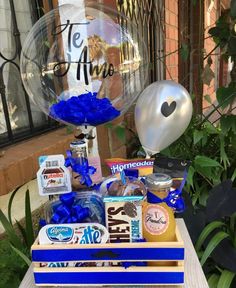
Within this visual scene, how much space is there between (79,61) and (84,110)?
0.47ft

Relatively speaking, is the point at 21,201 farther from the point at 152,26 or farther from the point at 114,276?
the point at 152,26

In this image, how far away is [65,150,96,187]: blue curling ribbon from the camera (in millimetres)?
692

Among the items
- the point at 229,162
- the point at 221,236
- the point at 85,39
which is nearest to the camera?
the point at 85,39

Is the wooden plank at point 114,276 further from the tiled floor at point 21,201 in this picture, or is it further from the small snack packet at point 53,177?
the tiled floor at point 21,201

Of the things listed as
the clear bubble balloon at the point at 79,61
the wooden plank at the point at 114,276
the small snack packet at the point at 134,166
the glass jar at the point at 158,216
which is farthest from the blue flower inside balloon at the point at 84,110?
the wooden plank at the point at 114,276

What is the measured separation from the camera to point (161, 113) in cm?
77

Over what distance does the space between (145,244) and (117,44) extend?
0.54 meters

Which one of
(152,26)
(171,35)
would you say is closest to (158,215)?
(152,26)

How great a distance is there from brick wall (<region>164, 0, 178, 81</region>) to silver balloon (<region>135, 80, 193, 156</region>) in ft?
6.77

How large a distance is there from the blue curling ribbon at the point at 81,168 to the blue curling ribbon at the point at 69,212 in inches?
2.0

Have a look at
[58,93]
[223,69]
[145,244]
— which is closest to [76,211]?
[145,244]

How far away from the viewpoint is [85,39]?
0.81 meters

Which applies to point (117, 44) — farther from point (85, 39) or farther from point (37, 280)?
point (37, 280)

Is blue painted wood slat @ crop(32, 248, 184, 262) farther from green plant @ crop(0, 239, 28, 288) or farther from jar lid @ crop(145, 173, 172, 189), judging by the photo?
green plant @ crop(0, 239, 28, 288)
